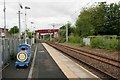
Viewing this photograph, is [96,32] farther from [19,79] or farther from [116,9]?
[19,79]

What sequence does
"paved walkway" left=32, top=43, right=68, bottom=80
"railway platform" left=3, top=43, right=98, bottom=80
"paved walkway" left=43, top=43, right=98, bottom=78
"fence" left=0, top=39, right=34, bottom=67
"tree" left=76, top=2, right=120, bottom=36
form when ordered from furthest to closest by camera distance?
"tree" left=76, top=2, right=120, bottom=36, "fence" left=0, top=39, right=34, bottom=67, "paved walkway" left=43, top=43, right=98, bottom=78, "paved walkway" left=32, top=43, right=68, bottom=80, "railway platform" left=3, top=43, right=98, bottom=80

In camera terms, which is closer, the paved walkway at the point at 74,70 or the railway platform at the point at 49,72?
the railway platform at the point at 49,72

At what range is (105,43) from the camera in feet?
133

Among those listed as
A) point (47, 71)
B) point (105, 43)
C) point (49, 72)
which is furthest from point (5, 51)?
point (105, 43)

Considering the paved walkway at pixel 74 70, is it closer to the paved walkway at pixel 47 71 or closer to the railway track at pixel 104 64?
the paved walkway at pixel 47 71

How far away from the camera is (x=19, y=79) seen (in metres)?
13.0

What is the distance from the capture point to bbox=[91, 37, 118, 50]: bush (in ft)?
117

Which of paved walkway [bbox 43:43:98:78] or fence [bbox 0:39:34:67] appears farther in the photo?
fence [bbox 0:39:34:67]

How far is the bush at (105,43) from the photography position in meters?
35.7

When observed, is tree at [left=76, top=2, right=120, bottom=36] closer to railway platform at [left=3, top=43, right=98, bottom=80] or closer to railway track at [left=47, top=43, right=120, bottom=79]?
railway track at [left=47, top=43, right=120, bottom=79]

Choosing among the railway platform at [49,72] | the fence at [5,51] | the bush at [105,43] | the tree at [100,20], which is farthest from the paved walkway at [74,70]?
the tree at [100,20]

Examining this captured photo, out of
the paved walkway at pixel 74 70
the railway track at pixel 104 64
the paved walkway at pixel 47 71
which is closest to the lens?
the paved walkway at pixel 47 71

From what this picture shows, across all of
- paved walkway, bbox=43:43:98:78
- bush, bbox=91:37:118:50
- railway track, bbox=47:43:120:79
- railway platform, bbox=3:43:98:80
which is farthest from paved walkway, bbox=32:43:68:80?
bush, bbox=91:37:118:50

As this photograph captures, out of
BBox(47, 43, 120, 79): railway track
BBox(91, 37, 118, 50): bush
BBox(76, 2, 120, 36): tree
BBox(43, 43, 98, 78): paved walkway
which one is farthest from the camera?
BBox(76, 2, 120, 36): tree
